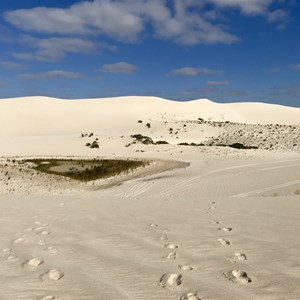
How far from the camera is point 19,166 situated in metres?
19.4

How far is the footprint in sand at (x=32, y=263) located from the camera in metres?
3.68

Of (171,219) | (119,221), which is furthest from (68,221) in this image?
(171,219)

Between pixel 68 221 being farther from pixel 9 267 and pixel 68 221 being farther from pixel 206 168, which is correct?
pixel 206 168

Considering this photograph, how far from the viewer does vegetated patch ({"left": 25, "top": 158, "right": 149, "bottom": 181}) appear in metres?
17.4

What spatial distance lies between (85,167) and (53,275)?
16223 mm

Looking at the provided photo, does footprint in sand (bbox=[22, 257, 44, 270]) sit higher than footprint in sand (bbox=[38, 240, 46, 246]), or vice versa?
footprint in sand (bbox=[22, 257, 44, 270])

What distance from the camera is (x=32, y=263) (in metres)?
3.79

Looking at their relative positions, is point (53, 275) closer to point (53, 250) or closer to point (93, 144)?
point (53, 250)

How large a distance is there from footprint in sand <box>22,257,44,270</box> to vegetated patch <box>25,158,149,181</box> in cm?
1280

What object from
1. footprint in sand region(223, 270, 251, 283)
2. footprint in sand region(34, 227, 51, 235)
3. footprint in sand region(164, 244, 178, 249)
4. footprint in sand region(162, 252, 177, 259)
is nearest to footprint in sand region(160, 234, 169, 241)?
footprint in sand region(164, 244, 178, 249)

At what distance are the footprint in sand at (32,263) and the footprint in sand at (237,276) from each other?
6.27 ft

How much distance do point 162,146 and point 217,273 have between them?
22.2 m

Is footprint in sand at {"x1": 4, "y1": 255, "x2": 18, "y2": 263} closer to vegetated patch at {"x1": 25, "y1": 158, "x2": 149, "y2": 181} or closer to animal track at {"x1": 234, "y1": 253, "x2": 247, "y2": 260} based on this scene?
animal track at {"x1": 234, "y1": 253, "x2": 247, "y2": 260}

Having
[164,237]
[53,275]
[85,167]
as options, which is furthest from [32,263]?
[85,167]
